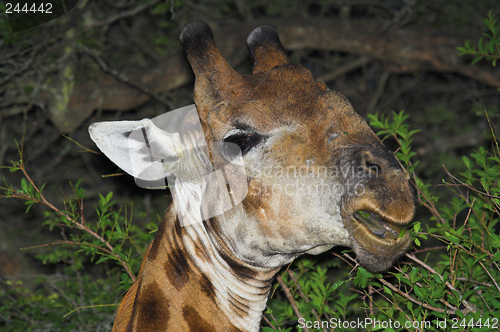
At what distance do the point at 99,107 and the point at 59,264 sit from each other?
2472 millimetres

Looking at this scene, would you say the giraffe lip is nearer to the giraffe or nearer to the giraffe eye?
the giraffe

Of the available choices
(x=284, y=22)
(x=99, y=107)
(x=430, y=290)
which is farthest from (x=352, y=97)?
(x=430, y=290)

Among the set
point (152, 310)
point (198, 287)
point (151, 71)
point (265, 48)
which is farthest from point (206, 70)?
point (151, 71)

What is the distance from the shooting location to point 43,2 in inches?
192

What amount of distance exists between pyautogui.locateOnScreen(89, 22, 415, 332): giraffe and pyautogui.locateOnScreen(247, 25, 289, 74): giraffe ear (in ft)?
0.05

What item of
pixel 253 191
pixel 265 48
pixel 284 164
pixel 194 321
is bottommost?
pixel 194 321

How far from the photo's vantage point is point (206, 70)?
8.46ft

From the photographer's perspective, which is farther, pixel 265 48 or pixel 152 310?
pixel 265 48

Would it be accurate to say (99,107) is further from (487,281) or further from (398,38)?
(487,281)

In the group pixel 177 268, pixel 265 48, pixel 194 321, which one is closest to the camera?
pixel 194 321

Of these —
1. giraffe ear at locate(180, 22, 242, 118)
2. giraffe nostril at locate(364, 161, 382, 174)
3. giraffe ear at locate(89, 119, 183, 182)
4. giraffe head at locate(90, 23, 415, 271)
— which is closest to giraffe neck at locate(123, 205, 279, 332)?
giraffe head at locate(90, 23, 415, 271)

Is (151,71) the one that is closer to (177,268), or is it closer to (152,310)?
(177,268)

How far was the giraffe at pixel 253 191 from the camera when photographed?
6.82 ft

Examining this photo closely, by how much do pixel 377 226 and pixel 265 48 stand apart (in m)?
1.46
